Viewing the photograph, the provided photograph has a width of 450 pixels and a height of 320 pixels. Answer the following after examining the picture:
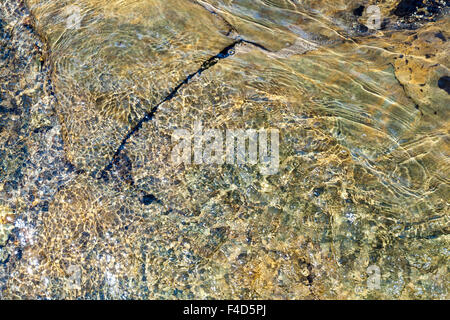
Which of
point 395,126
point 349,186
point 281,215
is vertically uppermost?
point 395,126

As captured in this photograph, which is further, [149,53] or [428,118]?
[149,53]

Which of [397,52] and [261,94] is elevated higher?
[397,52]
